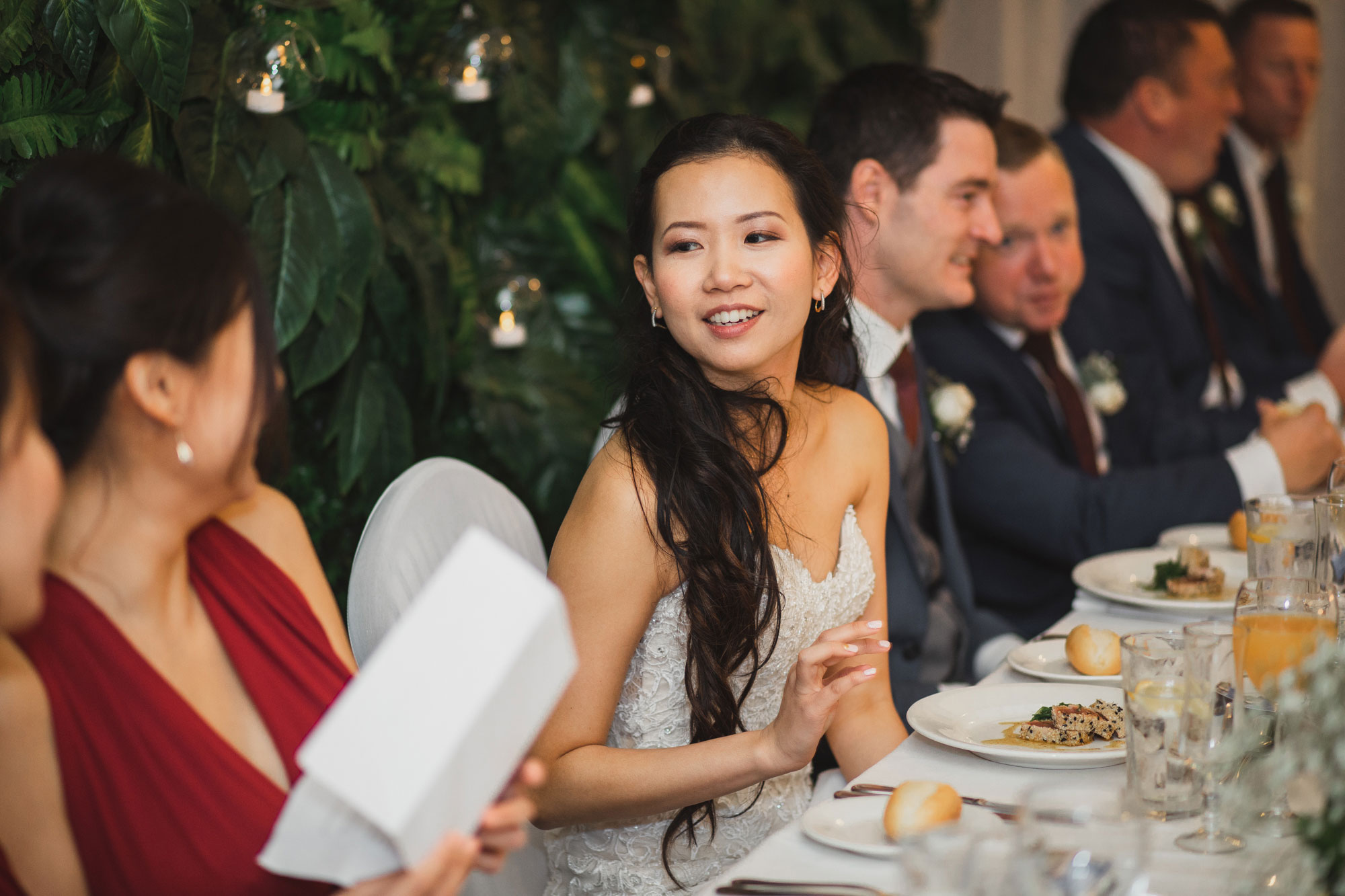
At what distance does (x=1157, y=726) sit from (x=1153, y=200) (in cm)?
345

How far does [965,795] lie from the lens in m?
1.48

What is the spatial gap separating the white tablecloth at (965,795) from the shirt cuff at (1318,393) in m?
2.77

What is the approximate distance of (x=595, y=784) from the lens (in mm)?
1721

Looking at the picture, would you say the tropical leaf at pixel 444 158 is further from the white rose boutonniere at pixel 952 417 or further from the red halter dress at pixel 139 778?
the red halter dress at pixel 139 778

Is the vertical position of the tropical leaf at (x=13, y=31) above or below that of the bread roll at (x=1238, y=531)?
above

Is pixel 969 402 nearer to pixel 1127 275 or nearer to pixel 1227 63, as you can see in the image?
pixel 1127 275

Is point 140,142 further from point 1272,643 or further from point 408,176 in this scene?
point 1272,643

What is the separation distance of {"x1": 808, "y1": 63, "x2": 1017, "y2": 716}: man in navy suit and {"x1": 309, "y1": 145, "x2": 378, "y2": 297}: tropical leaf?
104 cm

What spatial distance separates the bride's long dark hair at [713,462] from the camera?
1.84 meters

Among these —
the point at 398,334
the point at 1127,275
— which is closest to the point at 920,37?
the point at 1127,275

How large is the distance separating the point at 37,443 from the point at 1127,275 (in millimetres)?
3763

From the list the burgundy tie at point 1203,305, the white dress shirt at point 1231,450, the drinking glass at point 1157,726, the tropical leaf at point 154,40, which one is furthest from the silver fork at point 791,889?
the burgundy tie at point 1203,305

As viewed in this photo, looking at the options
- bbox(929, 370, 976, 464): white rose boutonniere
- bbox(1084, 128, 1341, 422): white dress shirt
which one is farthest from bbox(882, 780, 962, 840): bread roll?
bbox(1084, 128, 1341, 422): white dress shirt

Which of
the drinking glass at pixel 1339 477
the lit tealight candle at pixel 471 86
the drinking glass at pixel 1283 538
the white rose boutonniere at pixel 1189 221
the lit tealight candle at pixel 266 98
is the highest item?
the lit tealight candle at pixel 471 86
